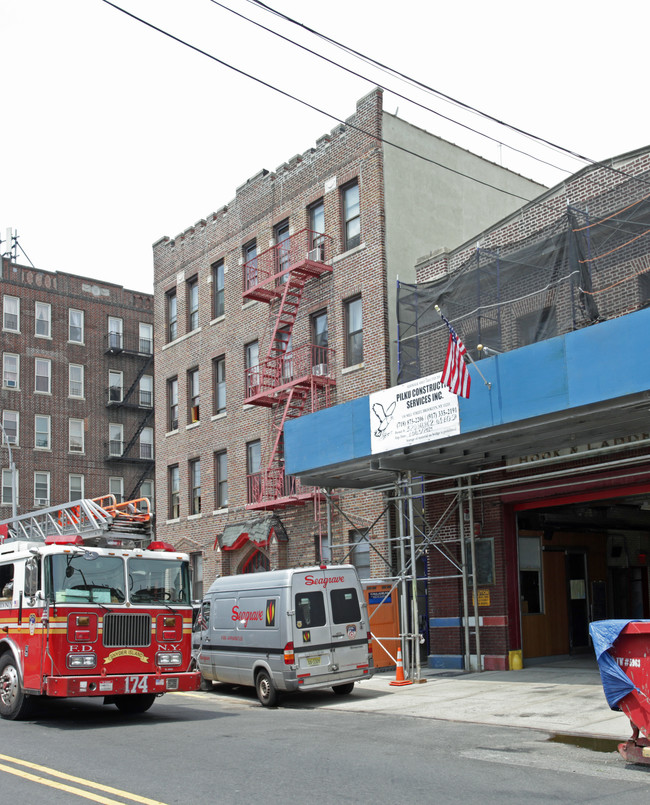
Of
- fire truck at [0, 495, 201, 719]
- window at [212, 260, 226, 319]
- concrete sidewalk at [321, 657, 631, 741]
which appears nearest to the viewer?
concrete sidewalk at [321, 657, 631, 741]

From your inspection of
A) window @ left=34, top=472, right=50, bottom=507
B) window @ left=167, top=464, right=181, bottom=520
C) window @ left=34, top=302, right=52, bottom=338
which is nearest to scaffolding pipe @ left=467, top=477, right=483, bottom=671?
window @ left=167, top=464, right=181, bottom=520

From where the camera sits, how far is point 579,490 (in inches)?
689

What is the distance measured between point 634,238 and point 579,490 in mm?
4874

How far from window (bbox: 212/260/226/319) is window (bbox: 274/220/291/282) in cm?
304

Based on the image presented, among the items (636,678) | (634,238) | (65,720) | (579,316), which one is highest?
(634,238)

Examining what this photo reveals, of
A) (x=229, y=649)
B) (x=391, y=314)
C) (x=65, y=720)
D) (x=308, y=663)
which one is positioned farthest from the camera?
(x=391, y=314)

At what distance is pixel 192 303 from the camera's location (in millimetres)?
31188

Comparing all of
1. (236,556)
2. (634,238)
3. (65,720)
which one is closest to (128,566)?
(65,720)

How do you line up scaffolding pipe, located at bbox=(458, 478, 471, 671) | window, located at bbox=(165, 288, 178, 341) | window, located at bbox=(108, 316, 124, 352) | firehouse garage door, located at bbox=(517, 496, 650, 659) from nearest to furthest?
scaffolding pipe, located at bbox=(458, 478, 471, 671)
firehouse garage door, located at bbox=(517, 496, 650, 659)
window, located at bbox=(165, 288, 178, 341)
window, located at bbox=(108, 316, 124, 352)

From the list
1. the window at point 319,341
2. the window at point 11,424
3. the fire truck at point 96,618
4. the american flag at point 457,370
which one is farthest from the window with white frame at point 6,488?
the american flag at point 457,370

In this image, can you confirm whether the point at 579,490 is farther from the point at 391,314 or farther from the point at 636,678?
the point at 636,678

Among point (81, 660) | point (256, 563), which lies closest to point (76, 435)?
point (256, 563)

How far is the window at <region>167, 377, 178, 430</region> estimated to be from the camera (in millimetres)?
31497

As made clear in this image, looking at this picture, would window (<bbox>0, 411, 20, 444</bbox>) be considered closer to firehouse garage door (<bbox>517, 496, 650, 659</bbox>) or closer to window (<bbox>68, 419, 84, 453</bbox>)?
window (<bbox>68, 419, 84, 453</bbox>)
